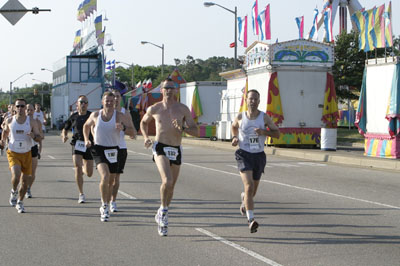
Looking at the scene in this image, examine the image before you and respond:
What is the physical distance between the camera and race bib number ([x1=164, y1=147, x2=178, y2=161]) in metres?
8.29

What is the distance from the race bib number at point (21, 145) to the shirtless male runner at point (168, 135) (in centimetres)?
268

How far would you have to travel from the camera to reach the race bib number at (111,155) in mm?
9164

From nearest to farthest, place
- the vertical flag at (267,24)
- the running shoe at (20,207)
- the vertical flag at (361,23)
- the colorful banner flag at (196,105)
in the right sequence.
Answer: the running shoe at (20,207), the vertical flag at (361,23), the vertical flag at (267,24), the colorful banner flag at (196,105)

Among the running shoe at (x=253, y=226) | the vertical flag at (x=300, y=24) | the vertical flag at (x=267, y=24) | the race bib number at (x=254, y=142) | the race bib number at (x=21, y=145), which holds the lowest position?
the running shoe at (x=253, y=226)

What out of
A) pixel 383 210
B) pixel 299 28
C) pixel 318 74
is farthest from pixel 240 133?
pixel 299 28

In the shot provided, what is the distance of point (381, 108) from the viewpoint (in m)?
21.5

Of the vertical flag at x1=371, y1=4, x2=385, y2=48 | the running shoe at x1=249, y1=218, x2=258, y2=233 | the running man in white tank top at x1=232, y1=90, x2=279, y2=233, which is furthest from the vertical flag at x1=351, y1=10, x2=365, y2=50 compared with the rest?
the running shoe at x1=249, y1=218, x2=258, y2=233

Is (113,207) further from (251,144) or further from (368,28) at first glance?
(368,28)

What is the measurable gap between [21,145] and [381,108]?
48.1 feet

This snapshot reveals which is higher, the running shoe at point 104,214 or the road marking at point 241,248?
the running shoe at point 104,214

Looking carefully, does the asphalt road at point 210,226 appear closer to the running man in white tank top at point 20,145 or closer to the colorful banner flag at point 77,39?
the running man in white tank top at point 20,145

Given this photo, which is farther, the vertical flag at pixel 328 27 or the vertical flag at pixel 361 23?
the vertical flag at pixel 328 27

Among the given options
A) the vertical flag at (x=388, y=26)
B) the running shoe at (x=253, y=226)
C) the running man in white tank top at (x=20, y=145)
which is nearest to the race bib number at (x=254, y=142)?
the running shoe at (x=253, y=226)

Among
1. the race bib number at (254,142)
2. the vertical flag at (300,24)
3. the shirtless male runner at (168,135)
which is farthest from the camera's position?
the vertical flag at (300,24)
